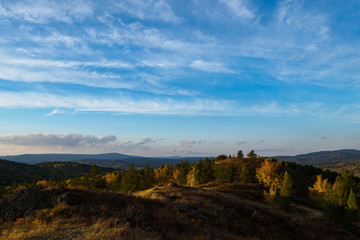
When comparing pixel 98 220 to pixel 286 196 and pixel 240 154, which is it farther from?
pixel 240 154

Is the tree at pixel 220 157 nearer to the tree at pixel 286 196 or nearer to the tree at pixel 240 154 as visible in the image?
the tree at pixel 240 154

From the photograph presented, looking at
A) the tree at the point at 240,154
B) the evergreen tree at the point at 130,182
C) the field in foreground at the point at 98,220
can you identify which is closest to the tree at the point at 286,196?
the field in foreground at the point at 98,220

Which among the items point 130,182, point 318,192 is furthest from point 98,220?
point 318,192

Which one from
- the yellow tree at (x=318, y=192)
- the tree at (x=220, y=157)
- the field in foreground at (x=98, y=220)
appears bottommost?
the yellow tree at (x=318, y=192)

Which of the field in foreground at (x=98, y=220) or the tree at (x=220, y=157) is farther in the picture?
the tree at (x=220, y=157)

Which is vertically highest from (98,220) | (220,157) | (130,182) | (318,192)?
(98,220)

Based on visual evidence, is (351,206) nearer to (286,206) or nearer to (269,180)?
(286,206)

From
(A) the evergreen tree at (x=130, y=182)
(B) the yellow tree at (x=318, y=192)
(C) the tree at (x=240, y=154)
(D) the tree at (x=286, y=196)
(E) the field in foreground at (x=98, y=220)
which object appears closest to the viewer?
(E) the field in foreground at (x=98, y=220)

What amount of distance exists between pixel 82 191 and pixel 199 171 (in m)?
54.6

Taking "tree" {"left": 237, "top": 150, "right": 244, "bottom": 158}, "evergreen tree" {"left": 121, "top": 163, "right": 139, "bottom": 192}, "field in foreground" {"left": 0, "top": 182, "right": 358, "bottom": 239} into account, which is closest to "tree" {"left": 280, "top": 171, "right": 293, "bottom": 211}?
"field in foreground" {"left": 0, "top": 182, "right": 358, "bottom": 239}

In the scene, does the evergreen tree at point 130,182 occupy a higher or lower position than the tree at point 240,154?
lower

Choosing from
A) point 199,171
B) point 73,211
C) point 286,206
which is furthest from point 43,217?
point 199,171

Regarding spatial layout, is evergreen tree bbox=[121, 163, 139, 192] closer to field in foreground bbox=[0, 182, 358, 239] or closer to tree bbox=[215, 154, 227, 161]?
field in foreground bbox=[0, 182, 358, 239]

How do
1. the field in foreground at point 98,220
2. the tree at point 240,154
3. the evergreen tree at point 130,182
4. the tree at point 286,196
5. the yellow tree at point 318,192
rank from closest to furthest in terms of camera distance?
the field in foreground at point 98,220 → the tree at point 286,196 → the yellow tree at point 318,192 → the evergreen tree at point 130,182 → the tree at point 240,154
